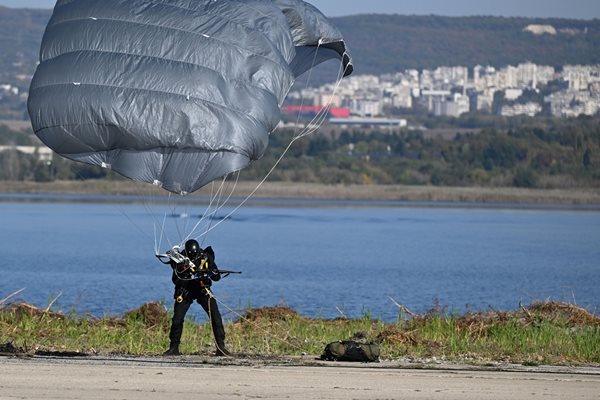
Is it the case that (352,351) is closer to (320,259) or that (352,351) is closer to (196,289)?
(196,289)

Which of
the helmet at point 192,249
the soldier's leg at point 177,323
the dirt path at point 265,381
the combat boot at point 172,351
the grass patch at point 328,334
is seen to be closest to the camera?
the dirt path at point 265,381

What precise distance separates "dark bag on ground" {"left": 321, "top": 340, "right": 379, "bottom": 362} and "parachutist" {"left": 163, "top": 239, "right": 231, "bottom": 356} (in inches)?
48.9

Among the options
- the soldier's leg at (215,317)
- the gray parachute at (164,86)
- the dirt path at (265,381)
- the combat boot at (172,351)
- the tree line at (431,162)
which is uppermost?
the tree line at (431,162)

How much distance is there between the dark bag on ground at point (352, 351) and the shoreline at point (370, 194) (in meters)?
76.4

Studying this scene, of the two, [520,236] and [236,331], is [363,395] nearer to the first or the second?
[236,331]

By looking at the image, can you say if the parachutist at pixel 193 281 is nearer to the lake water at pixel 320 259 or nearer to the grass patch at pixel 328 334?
the lake water at pixel 320 259

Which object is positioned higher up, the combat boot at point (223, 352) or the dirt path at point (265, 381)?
the combat boot at point (223, 352)

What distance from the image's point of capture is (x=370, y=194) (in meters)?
101

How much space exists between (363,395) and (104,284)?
20608 millimetres

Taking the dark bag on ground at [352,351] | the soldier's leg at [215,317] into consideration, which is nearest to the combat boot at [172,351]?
the soldier's leg at [215,317]

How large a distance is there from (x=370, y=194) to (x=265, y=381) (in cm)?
8717

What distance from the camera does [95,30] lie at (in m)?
15.7

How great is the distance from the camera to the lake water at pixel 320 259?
30.5 m

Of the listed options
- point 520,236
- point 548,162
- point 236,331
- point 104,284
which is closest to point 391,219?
point 520,236
